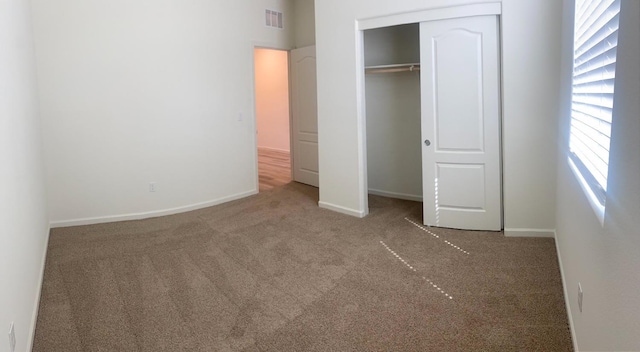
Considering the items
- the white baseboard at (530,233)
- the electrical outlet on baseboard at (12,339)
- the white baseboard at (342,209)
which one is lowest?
the white baseboard at (530,233)

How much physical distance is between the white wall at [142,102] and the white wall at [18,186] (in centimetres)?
69

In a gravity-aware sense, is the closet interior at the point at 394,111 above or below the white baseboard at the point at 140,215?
above

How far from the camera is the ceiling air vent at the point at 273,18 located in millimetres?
6504

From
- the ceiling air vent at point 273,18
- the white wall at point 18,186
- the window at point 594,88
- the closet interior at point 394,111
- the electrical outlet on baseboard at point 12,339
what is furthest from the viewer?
the ceiling air vent at point 273,18

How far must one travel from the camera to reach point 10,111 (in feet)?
8.90

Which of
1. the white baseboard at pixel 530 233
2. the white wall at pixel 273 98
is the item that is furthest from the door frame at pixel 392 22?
the white wall at pixel 273 98

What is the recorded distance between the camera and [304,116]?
276 inches

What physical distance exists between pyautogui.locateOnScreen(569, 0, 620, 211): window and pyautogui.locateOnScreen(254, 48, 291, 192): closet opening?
704 centimetres

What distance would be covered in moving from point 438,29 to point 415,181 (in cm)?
212

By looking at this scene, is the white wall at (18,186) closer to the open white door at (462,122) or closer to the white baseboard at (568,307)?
the white baseboard at (568,307)

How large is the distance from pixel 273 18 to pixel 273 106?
3.88 meters

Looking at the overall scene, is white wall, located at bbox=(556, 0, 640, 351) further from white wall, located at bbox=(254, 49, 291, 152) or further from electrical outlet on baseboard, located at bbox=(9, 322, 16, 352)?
white wall, located at bbox=(254, 49, 291, 152)

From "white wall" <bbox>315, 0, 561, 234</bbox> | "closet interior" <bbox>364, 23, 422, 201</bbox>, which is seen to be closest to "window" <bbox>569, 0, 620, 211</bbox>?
"white wall" <bbox>315, 0, 561, 234</bbox>

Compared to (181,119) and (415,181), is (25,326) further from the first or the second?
(415,181)
